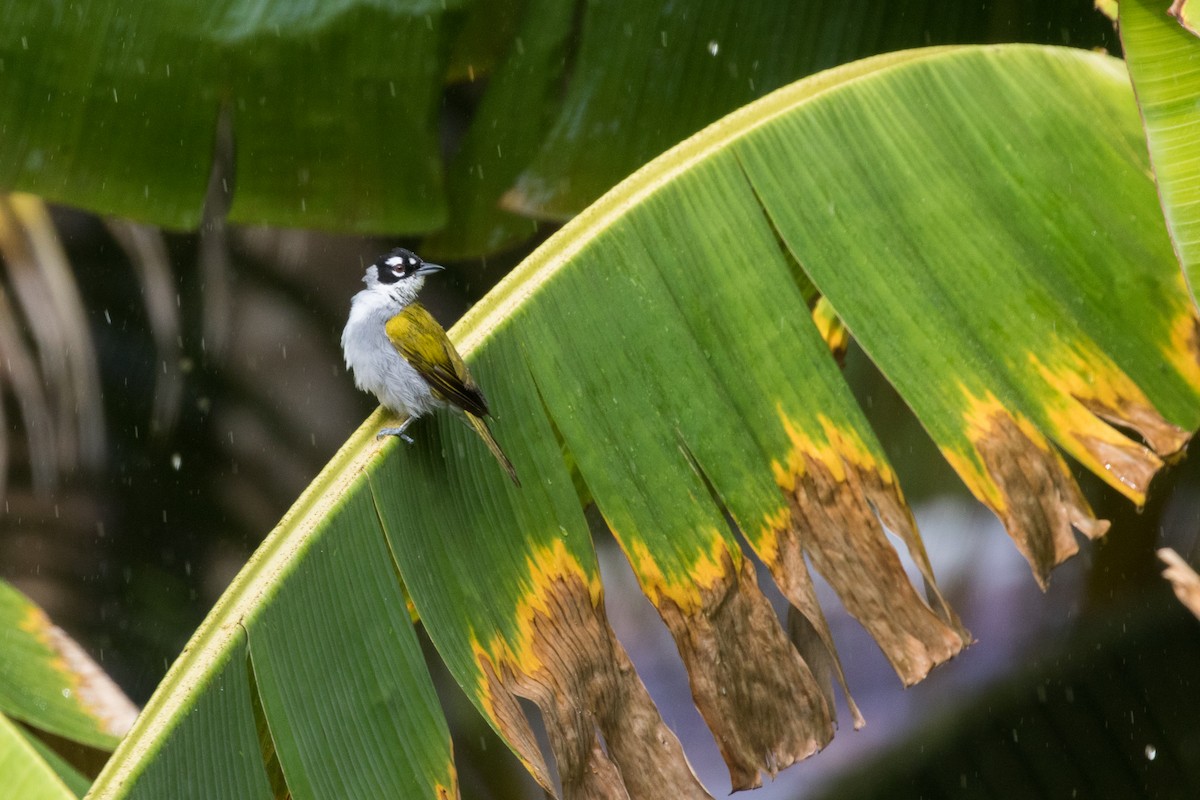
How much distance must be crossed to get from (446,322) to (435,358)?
9.89 feet

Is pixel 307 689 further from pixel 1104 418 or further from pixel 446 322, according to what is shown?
pixel 446 322

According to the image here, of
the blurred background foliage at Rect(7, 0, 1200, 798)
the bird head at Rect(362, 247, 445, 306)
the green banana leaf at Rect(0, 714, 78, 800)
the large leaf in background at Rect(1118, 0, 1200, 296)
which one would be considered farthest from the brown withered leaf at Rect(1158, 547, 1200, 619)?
the green banana leaf at Rect(0, 714, 78, 800)

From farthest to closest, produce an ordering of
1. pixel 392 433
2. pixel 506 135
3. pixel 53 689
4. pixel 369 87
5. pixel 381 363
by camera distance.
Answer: pixel 506 135 < pixel 369 87 < pixel 53 689 < pixel 381 363 < pixel 392 433

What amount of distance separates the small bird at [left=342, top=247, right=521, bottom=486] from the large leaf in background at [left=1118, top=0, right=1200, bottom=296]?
1.26m

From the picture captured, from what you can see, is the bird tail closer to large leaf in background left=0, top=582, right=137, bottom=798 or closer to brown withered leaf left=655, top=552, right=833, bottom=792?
brown withered leaf left=655, top=552, right=833, bottom=792

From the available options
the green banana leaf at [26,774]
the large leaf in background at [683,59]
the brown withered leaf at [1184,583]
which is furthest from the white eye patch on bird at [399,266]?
the brown withered leaf at [1184,583]

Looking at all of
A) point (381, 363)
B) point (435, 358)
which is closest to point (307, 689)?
point (435, 358)

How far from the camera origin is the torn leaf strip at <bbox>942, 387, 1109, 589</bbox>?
6.48 feet

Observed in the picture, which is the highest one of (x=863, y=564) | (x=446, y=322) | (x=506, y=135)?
(x=446, y=322)

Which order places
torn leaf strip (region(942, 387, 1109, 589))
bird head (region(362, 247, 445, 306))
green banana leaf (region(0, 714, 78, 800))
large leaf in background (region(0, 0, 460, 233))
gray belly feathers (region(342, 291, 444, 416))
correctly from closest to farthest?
green banana leaf (region(0, 714, 78, 800))
torn leaf strip (region(942, 387, 1109, 589))
gray belly feathers (region(342, 291, 444, 416))
bird head (region(362, 247, 445, 306))
large leaf in background (region(0, 0, 460, 233))

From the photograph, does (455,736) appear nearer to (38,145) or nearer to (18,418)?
(18,418)

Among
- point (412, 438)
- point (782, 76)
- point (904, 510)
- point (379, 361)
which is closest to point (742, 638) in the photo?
point (904, 510)

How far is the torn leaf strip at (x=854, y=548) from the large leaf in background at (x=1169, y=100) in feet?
2.18

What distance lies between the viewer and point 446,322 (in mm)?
5137
